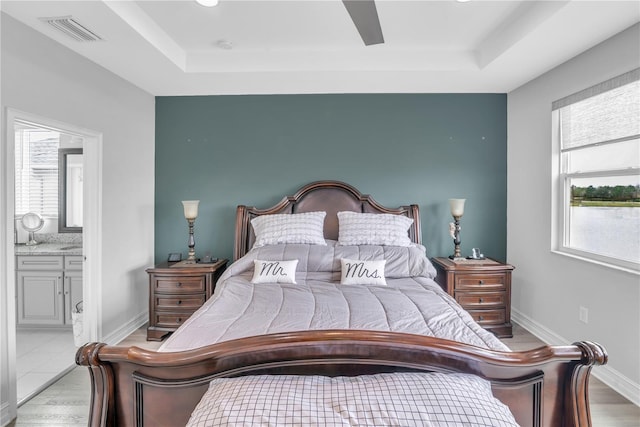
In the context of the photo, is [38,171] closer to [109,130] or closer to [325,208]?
[109,130]

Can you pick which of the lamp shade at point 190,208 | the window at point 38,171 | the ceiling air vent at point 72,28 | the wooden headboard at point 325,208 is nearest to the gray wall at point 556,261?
the wooden headboard at point 325,208

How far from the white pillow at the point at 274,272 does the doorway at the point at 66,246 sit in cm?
150

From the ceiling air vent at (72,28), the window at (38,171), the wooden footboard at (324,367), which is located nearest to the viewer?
the wooden footboard at (324,367)

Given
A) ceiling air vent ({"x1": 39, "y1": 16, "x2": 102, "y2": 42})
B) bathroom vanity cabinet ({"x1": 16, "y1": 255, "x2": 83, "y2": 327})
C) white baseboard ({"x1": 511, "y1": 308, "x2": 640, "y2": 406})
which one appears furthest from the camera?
bathroom vanity cabinet ({"x1": 16, "y1": 255, "x2": 83, "y2": 327})

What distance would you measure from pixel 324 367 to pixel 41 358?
9.64ft

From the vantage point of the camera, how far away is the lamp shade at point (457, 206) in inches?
137

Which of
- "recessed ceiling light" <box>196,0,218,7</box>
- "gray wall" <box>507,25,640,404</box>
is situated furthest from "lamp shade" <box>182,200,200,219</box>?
"gray wall" <box>507,25,640,404</box>

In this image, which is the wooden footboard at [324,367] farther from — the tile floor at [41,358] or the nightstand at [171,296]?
the nightstand at [171,296]

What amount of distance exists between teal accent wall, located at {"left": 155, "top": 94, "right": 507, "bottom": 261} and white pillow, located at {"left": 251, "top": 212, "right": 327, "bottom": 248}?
1.66 ft

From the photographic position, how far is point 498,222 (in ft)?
12.6

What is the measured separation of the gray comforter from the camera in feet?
5.62

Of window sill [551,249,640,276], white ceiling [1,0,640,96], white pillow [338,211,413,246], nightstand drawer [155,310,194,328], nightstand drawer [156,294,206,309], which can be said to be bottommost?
nightstand drawer [155,310,194,328]

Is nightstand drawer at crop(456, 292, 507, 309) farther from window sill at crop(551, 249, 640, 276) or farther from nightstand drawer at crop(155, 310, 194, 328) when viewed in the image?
nightstand drawer at crop(155, 310, 194, 328)

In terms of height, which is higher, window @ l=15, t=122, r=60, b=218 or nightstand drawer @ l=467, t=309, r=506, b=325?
window @ l=15, t=122, r=60, b=218
